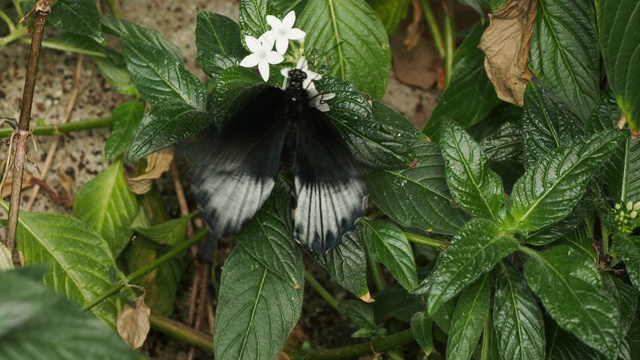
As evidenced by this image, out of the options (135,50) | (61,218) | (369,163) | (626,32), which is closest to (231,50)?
(135,50)

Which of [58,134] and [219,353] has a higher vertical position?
[58,134]

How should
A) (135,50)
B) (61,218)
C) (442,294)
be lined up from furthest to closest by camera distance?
1. (61,218)
2. (135,50)
3. (442,294)

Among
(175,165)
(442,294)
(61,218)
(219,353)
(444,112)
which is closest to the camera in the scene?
(442,294)

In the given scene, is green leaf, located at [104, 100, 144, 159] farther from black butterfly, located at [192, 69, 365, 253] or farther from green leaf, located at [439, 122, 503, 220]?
green leaf, located at [439, 122, 503, 220]

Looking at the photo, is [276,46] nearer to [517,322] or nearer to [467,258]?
[467,258]

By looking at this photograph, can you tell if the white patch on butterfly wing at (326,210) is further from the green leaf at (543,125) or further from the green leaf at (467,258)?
the green leaf at (543,125)

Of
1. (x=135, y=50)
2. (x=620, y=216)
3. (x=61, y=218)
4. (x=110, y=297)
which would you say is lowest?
(x=110, y=297)

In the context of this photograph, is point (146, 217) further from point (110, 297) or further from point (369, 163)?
point (369, 163)

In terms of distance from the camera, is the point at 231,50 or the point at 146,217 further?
the point at 146,217
